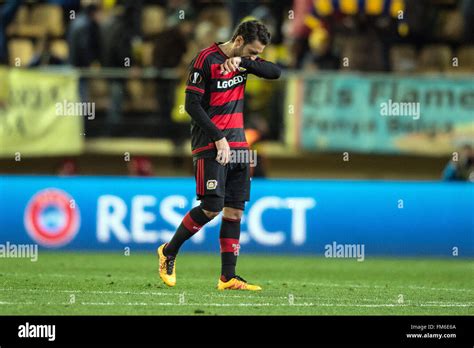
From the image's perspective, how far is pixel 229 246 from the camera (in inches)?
414

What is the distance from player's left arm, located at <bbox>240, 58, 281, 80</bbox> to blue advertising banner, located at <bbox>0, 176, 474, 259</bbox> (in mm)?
5230

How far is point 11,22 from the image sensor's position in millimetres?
18000

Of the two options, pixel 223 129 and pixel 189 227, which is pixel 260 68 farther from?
pixel 189 227

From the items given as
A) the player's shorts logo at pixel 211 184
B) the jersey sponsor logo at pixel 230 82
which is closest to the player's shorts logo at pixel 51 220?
the player's shorts logo at pixel 211 184

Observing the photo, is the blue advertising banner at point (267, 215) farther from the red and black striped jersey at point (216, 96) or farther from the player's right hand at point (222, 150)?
the player's right hand at point (222, 150)

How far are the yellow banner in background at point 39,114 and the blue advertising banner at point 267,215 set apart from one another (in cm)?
114

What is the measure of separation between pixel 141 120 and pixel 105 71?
909 millimetres

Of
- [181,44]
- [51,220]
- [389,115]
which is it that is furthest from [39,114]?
[389,115]

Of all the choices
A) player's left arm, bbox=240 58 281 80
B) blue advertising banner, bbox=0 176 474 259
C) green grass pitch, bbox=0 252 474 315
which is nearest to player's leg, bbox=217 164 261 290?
green grass pitch, bbox=0 252 474 315

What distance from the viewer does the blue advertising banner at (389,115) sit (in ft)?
55.8

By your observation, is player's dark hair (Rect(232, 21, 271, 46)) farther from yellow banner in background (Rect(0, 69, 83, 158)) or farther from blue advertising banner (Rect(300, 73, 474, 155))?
yellow banner in background (Rect(0, 69, 83, 158))

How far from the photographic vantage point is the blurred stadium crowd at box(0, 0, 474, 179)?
17.2 meters

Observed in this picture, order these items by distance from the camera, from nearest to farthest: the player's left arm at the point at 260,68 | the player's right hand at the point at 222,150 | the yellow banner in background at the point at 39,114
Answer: the player's right hand at the point at 222,150 → the player's left arm at the point at 260,68 → the yellow banner in background at the point at 39,114

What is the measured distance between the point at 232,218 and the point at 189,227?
0.36 m
